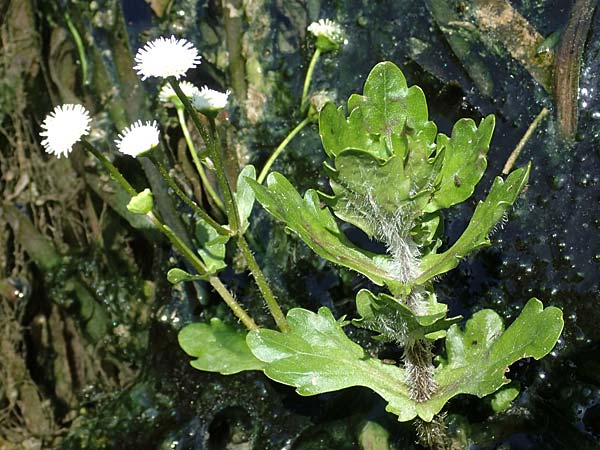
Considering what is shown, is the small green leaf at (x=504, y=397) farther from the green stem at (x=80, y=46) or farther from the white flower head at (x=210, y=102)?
the green stem at (x=80, y=46)

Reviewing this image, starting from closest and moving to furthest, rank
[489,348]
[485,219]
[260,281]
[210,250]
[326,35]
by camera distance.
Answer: [485,219]
[489,348]
[260,281]
[210,250]
[326,35]

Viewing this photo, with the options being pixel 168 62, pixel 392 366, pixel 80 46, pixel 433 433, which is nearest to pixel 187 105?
pixel 168 62

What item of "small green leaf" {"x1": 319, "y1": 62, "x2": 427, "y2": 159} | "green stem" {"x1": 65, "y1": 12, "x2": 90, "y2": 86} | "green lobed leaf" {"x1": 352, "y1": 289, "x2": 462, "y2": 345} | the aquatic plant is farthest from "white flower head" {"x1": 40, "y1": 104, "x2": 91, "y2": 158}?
"green stem" {"x1": 65, "y1": 12, "x2": 90, "y2": 86}

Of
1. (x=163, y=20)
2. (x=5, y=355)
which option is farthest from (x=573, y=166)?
(x=5, y=355)

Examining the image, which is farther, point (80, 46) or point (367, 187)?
point (80, 46)

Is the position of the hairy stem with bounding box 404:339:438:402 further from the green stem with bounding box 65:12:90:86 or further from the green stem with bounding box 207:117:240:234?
the green stem with bounding box 65:12:90:86

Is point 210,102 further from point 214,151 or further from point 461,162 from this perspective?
point 461,162
